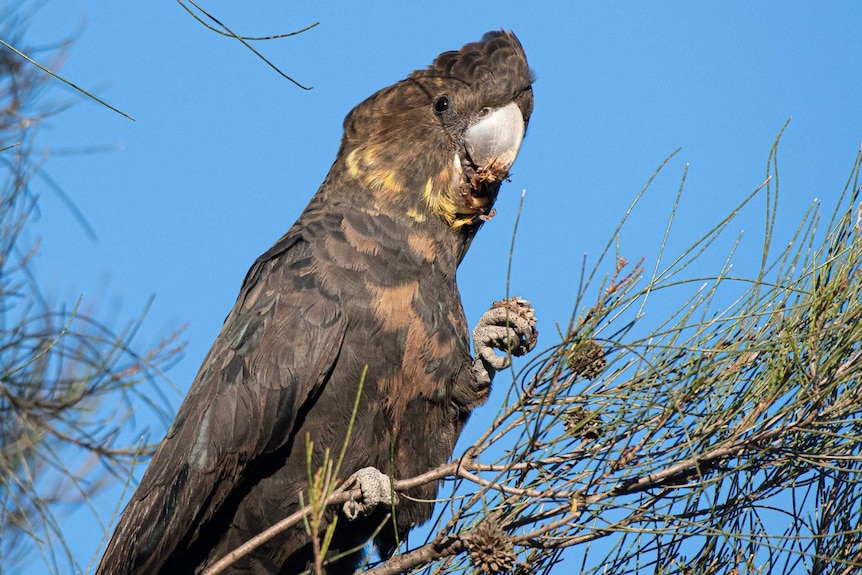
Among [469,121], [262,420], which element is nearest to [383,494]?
[262,420]

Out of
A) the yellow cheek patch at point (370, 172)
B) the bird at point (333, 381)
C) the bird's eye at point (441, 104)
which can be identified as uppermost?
the bird's eye at point (441, 104)

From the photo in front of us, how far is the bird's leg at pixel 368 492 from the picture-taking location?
10.6ft

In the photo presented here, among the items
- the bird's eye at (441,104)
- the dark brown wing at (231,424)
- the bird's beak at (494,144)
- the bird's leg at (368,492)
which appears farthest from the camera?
the bird's eye at (441,104)

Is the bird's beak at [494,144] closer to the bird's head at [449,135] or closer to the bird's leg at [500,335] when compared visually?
the bird's head at [449,135]

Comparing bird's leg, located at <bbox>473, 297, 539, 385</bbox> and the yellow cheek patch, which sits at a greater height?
the yellow cheek patch

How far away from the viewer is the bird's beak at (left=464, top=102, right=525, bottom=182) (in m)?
4.12

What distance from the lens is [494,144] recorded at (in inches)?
163

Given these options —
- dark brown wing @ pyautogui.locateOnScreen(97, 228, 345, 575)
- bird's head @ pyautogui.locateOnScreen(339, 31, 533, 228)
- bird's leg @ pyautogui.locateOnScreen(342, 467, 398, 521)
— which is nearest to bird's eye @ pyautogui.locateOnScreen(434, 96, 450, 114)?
bird's head @ pyautogui.locateOnScreen(339, 31, 533, 228)

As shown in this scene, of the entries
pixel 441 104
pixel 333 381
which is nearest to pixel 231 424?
pixel 333 381

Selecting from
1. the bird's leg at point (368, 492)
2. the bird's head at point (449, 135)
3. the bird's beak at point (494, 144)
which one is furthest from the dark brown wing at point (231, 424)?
the bird's beak at point (494, 144)

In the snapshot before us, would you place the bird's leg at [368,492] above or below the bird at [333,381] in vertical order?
below

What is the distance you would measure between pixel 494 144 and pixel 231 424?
5.50 ft

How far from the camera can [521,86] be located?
4.29 m

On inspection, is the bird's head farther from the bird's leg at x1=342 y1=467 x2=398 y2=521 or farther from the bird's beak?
the bird's leg at x1=342 y1=467 x2=398 y2=521
